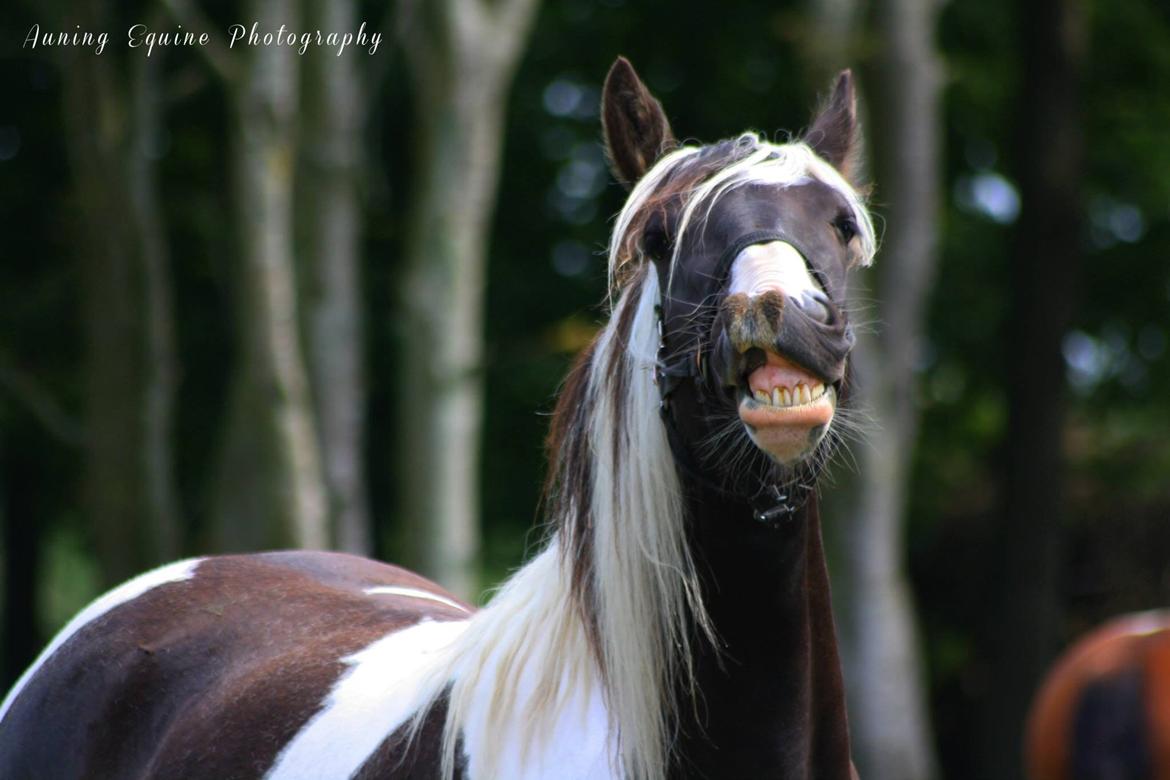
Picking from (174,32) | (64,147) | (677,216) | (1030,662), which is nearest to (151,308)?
(174,32)

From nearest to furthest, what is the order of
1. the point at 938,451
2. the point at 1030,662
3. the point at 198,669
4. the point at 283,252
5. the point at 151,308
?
the point at 198,669 → the point at 283,252 → the point at 151,308 → the point at 1030,662 → the point at 938,451

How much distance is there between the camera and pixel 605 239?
13.6 metres

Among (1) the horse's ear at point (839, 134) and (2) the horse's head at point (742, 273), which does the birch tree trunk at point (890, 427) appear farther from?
(2) the horse's head at point (742, 273)

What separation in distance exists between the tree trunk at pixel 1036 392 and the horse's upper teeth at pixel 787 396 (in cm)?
942

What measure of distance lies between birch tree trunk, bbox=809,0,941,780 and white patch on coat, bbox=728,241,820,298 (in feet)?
23.2

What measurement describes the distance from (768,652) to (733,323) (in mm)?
612

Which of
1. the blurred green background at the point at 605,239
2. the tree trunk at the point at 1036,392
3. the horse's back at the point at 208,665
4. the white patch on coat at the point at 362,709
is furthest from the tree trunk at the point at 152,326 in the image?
the white patch on coat at the point at 362,709

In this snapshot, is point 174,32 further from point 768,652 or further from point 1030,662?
point 768,652

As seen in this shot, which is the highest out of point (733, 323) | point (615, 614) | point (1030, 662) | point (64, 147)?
point (64, 147)

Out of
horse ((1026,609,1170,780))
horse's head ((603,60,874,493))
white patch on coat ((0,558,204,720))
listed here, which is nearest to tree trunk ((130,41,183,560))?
white patch on coat ((0,558,204,720))

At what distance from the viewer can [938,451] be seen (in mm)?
15164

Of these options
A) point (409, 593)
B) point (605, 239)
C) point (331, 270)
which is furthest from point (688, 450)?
point (605, 239)

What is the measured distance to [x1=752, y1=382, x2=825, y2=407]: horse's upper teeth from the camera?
2.43 meters

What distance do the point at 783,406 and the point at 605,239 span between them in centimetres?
1122
